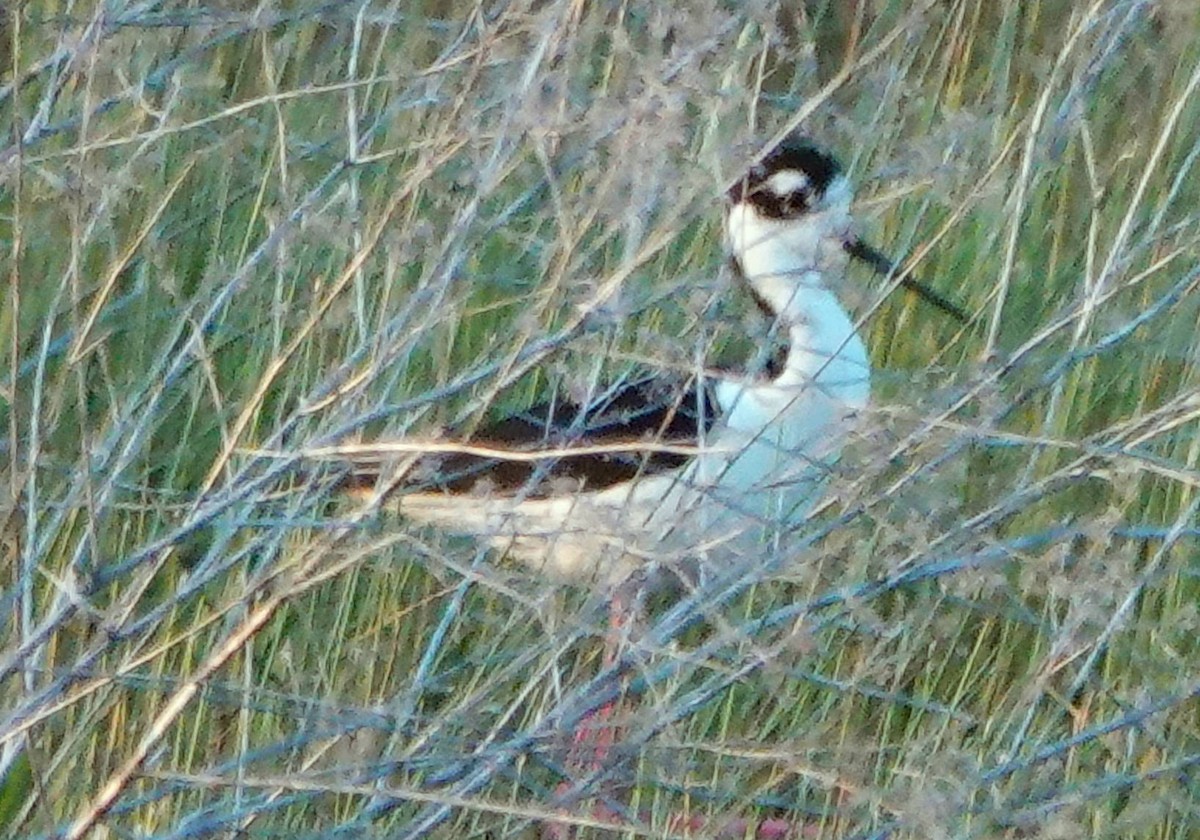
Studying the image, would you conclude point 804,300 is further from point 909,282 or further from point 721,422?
point 721,422

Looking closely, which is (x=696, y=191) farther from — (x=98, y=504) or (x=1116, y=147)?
(x=1116, y=147)

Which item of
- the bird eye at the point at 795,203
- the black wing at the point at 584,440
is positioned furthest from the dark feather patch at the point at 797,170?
the black wing at the point at 584,440

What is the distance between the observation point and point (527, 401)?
9.41 feet

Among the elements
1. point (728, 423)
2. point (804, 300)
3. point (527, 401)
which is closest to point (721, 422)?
point (728, 423)

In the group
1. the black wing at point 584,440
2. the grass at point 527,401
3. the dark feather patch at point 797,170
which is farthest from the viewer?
the dark feather patch at point 797,170

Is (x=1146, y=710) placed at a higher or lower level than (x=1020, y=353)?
lower

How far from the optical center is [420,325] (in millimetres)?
1539

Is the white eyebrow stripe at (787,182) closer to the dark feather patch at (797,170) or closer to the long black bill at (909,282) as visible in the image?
the dark feather patch at (797,170)

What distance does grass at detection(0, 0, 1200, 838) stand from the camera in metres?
1.57

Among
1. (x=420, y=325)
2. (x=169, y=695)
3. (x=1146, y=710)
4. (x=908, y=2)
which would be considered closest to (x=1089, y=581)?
(x=1146, y=710)

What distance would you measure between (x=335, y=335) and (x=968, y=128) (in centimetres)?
150

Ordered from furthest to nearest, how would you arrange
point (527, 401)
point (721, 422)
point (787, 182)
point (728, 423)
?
1. point (787, 182)
2. point (527, 401)
3. point (728, 423)
4. point (721, 422)

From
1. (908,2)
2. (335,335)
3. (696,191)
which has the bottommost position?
(335,335)

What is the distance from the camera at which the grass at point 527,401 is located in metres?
1.57
